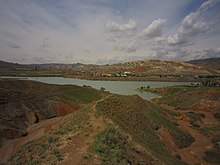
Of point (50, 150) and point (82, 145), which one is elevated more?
point (82, 145)

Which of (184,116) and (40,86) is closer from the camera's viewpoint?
(184,116)

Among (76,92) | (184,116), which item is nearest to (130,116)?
(184,116)

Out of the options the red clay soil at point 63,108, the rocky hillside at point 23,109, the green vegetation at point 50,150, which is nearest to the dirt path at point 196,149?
the green vegetation at point 50,150

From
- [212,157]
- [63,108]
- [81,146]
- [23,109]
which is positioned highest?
[81,146]

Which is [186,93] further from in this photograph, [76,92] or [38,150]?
[38,150]

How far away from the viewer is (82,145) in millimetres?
11977

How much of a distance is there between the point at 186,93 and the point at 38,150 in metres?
54.9

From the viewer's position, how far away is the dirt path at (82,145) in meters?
9.98

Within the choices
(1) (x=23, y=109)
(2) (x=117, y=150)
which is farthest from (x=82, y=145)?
(1) (x=23, y=109)

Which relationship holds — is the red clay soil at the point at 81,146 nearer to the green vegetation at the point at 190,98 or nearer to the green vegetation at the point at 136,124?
the green vegetation at the point at 136,124

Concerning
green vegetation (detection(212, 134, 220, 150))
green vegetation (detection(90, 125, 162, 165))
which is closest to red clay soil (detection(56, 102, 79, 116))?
green vegetation (detection(90, 125, 162, 165))

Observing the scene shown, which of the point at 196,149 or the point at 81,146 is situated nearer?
the point at 81,146

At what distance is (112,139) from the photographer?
502 inches

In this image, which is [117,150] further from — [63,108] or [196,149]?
[63,108]
